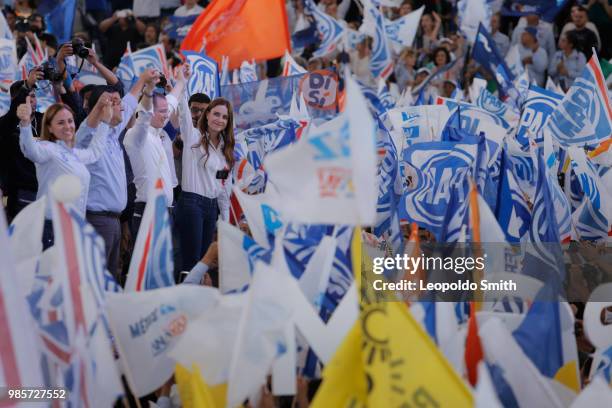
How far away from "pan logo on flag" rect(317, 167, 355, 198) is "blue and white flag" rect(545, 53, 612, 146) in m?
5.83

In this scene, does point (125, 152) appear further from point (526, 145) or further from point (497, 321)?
point (497, 321)

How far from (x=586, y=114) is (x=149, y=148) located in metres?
4.04

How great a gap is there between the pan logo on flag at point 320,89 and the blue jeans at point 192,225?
274cm

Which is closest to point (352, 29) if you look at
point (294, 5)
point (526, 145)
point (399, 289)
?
point (294, 5)

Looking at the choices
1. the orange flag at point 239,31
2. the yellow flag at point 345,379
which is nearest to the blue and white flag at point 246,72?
the orange flag at point 239,31

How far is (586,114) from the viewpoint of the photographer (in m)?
10.3

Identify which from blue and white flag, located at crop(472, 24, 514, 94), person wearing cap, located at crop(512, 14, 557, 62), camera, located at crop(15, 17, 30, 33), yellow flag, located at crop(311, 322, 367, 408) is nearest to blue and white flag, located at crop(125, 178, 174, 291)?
yellow flag, located at crop(311, 322, 367, 408)

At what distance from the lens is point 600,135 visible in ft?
33.4

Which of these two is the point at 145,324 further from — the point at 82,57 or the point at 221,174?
the point at 82,57

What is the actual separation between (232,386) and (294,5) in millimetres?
12200

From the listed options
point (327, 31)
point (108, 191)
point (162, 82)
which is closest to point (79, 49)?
point (162, 82)

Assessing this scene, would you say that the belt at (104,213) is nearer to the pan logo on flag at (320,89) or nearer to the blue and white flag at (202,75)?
the blue and white flag at (202,75)

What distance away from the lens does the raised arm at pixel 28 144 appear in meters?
6.94

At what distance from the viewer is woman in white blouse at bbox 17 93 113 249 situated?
6973mm
